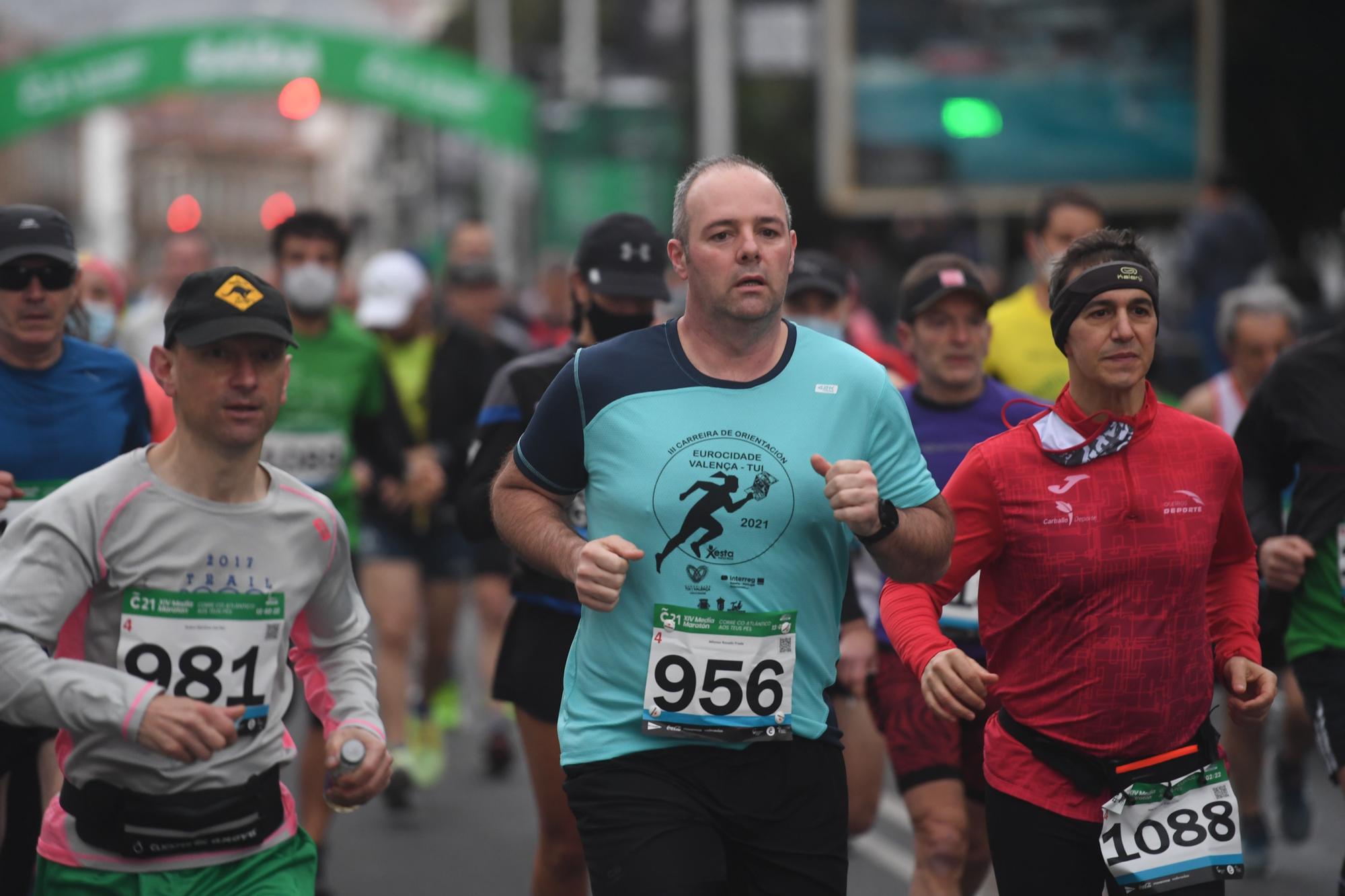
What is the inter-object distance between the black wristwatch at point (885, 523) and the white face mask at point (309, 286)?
14.7 ft

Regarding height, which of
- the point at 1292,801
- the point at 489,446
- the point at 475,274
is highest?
the point at 475,274

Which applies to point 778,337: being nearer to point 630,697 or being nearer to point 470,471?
point 630,697

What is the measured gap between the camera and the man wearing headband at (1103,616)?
4.48 metres

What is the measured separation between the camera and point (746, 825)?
14.0ft

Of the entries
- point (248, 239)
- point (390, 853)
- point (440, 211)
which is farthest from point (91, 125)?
point (390, 853)

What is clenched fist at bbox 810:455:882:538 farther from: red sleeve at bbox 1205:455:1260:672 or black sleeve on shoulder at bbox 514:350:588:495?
red sleeve at bbox 1205:455:1260:672

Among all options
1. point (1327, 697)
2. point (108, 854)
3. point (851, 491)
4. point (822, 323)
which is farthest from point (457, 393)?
point (851, 491)

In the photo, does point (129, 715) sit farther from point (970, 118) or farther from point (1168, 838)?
point (970, 118)

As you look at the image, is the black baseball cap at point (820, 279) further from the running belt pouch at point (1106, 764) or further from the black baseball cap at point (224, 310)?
the black baseball cap at point (224, 310)

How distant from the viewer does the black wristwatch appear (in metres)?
4.12

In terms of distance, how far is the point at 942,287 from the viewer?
20.6ft

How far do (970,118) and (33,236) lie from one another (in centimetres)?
1826

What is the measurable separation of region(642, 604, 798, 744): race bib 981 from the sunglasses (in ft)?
7.34

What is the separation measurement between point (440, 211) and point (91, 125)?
88.9 m
